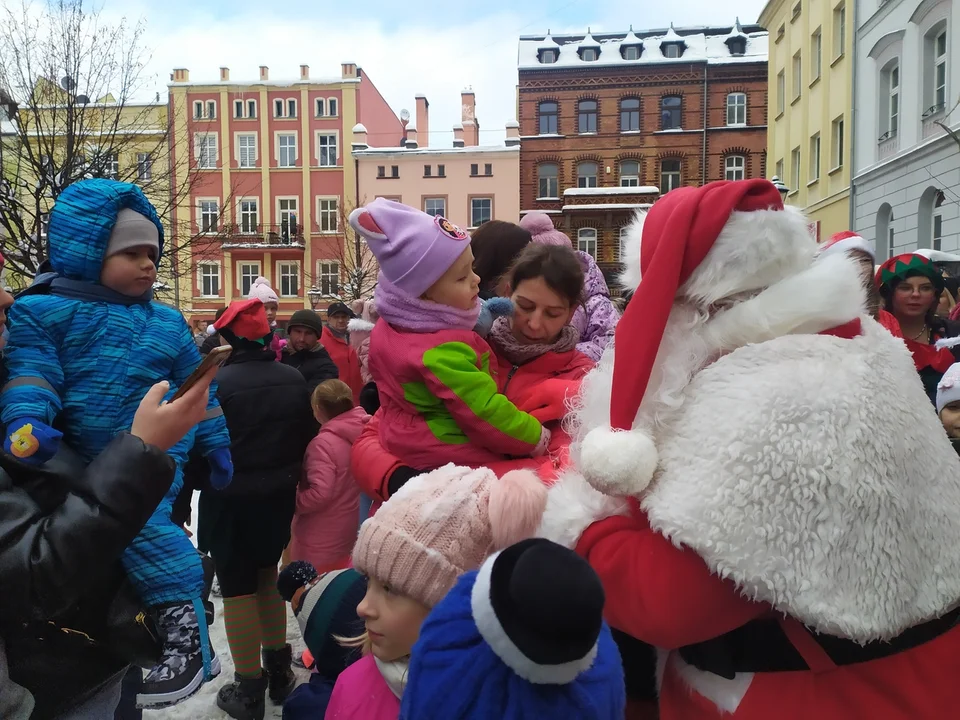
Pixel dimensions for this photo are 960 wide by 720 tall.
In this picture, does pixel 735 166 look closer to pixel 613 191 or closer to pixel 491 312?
pixel 613 191

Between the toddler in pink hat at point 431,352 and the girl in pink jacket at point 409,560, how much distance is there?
46 centimetres

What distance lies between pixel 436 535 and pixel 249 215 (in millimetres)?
34702

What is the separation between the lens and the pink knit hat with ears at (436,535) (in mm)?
1497

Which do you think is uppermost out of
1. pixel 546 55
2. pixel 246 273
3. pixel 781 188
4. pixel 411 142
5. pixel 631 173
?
pixel 546 55

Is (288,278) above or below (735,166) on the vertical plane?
below

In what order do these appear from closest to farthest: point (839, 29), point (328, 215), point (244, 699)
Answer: point (244, 699), point (839, 29), point (328, 215)

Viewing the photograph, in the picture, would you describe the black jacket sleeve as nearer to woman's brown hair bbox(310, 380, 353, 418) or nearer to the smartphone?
the smartphone

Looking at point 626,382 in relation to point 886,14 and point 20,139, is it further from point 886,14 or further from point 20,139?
point 886,14

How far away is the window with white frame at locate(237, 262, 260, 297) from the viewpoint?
3347 cm

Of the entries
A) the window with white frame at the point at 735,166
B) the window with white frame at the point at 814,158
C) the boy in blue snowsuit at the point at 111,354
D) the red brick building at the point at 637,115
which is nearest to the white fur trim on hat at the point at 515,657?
the boy in blue snowsuit at the point at 111,354

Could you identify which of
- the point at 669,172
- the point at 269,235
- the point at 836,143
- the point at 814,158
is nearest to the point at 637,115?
the point at 669,172

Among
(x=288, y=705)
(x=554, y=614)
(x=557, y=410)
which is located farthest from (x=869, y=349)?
(x=288, y=705)

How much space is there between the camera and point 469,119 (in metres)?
33.8

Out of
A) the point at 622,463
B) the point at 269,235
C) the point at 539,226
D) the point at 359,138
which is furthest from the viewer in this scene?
the point at 269,235
